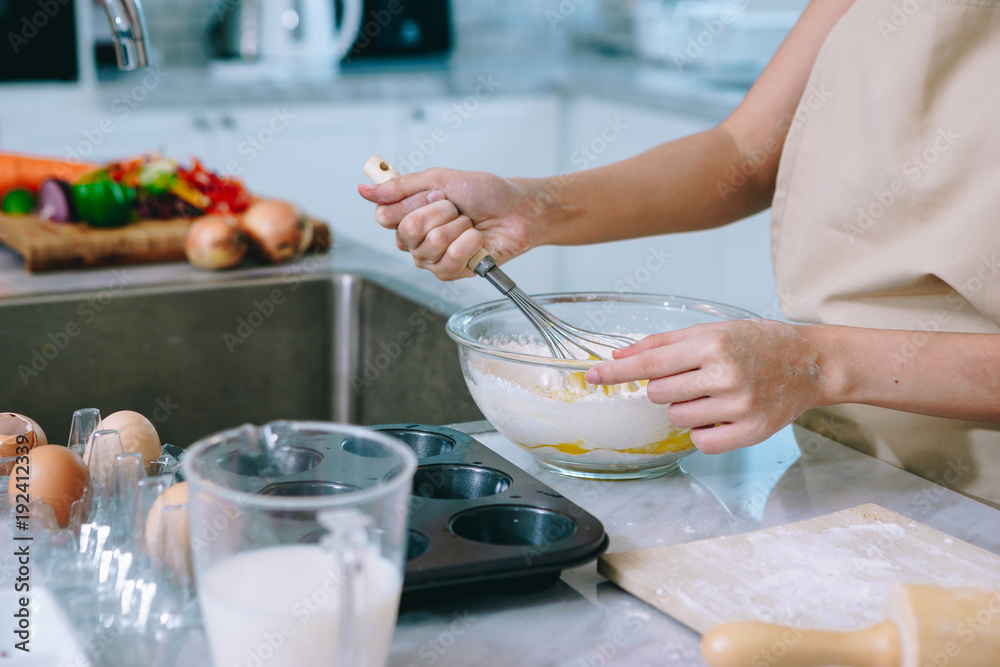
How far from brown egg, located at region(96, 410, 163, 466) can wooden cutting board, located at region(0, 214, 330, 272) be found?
700 mm

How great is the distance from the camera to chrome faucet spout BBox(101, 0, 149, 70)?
832 millimetres

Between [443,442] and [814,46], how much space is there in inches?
23.7

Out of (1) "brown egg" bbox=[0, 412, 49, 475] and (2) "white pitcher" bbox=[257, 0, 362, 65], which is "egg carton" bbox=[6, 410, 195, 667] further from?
(2) "white pitcher" bbox=[257, 0, 362, 65]

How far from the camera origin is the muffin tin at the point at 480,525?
57 cm

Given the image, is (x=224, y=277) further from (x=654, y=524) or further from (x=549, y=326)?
(x=654, y=524)

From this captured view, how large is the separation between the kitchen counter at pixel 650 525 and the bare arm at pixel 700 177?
0.25 metres

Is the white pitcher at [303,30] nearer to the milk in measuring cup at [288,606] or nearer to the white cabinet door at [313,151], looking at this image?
the white cabinet door at [313,151]

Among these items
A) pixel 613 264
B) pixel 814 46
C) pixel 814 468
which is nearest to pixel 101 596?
pixel 814 468

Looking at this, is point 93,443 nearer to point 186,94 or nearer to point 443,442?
point 443,442

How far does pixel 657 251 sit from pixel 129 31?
1968 millimetres

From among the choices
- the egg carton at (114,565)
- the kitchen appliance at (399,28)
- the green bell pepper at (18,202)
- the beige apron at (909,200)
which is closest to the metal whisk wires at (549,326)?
the beige apron at (909,200)

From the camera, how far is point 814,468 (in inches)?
32.6

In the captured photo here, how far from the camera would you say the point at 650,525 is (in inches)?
27.6

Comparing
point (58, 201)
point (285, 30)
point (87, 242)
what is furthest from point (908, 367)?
point (285, 30)
